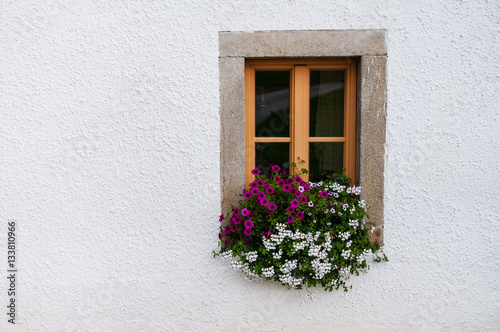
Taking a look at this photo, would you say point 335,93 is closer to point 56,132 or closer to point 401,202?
point 401,202

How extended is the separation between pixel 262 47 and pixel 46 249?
2114mm

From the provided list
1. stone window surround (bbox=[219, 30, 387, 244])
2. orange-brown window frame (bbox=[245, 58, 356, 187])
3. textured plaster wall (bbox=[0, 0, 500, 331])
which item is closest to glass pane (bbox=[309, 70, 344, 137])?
orange-brown window frame (bbox=[245, 58, 356, 187])

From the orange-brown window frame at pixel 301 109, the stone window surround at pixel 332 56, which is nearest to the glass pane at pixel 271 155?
the orange-brown window frame at pixel 301 109

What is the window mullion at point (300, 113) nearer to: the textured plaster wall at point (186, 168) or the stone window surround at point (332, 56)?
the stone window surround at point (332, 56)

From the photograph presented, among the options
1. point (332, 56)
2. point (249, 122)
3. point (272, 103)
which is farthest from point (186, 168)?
point (332, 56)

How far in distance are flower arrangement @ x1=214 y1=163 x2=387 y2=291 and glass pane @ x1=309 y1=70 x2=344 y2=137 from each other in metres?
0.42

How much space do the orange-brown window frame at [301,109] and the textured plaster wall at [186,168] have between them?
0.25m

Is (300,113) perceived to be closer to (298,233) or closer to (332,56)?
(332,56)

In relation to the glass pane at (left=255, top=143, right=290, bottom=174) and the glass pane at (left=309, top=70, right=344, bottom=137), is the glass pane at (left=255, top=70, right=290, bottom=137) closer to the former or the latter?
the glass pane at (left=255, top=143, right=290, bottom=174)

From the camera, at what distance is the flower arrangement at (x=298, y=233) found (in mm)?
2332

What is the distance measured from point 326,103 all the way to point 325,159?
1.35ft

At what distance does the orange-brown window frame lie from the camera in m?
2.57

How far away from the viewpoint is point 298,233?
2316 mm

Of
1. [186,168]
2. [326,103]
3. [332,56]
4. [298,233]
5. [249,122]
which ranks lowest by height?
[298,233]
